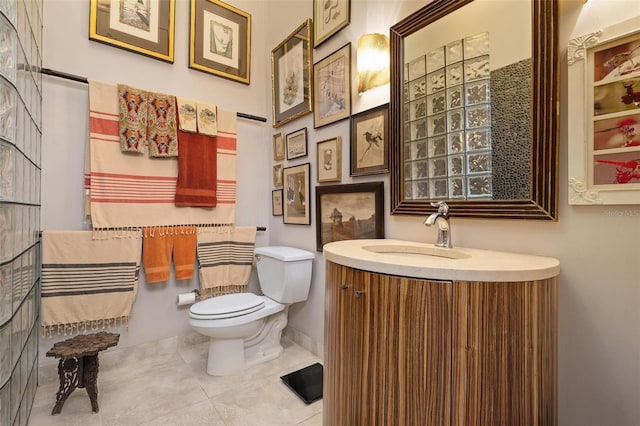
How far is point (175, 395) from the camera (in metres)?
1.58

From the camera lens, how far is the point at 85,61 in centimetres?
184

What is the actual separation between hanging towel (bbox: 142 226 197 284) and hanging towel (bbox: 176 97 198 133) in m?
0.70

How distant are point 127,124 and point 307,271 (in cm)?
149

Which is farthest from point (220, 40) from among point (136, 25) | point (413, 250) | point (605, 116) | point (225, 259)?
point (605, 116)

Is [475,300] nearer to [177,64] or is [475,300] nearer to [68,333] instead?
[68,333]

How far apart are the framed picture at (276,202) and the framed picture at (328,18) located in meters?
1.12

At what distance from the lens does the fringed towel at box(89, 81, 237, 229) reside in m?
1.79

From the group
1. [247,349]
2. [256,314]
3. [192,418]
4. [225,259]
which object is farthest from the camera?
[225,259]

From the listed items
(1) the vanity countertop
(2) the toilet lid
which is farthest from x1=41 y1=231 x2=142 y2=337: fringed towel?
(1) the vanity countertop

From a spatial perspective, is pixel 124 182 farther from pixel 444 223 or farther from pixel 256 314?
pixel 444 223

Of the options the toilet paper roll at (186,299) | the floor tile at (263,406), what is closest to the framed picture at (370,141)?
the floor tile at (263,406)

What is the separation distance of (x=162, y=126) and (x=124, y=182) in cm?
45

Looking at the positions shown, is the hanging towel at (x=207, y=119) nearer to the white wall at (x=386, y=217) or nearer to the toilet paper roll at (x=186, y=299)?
the white wall at (x=386, y=217)

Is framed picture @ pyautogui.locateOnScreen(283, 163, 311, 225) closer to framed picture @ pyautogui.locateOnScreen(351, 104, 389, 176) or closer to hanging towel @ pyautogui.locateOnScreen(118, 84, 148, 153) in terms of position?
framed picture @ pyautogui.locateOnScreen(351, 104, 389, 176)
